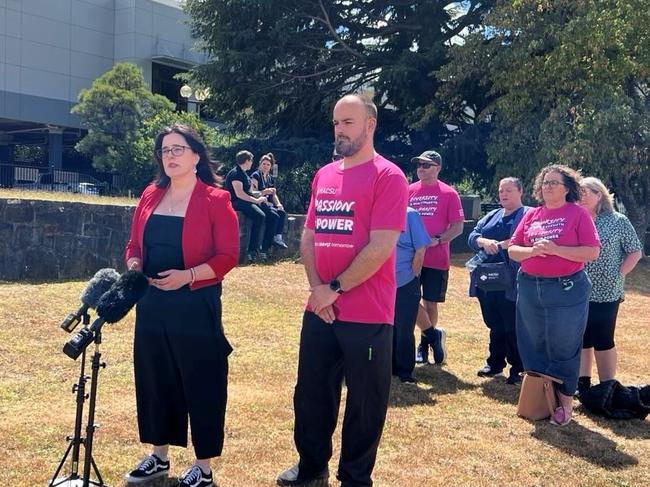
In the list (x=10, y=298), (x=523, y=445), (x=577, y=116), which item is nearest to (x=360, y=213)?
(x=523, y=445)

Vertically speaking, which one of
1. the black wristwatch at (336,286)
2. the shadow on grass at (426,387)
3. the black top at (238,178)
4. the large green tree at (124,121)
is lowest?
the shadow on grass at (426,387)

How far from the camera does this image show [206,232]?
12.2 ft

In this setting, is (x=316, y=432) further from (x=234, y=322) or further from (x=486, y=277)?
(x=234, y=322)

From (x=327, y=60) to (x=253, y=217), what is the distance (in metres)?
10.9

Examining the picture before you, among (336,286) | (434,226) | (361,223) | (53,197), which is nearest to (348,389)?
(336,286)

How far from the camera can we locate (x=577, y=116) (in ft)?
54.4

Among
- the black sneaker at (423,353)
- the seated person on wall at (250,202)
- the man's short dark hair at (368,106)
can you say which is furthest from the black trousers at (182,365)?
the seated person on wall at (250,202)

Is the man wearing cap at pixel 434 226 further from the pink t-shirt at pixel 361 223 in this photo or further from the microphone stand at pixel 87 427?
the microphone stand at pixel 87 427

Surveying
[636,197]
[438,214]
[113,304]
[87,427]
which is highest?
[636,197]

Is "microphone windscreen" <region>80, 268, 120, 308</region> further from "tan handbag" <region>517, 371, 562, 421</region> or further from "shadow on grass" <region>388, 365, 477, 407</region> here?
"tan handbag" <region>517, 371, 562, 421</region>

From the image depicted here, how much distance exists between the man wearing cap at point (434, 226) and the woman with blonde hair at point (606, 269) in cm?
138

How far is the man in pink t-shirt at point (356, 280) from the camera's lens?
3547mm

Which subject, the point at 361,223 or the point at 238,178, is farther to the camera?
the point at 238,178

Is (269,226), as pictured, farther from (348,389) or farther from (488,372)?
(348,389)
